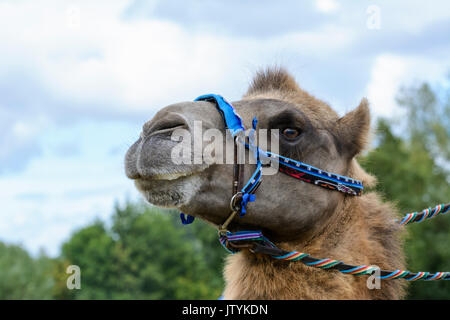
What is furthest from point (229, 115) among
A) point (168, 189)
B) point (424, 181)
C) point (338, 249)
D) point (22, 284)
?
point (22, 284)

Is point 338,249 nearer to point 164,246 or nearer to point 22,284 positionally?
point 22,284

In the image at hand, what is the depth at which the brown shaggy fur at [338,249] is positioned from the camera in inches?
189

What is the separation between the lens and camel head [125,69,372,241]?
4348 mm

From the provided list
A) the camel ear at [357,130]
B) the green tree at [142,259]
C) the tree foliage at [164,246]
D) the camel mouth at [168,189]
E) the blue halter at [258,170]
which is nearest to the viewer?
the camel mouth at [168,189]

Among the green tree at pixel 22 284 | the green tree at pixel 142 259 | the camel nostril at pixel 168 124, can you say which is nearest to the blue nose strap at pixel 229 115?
the camel nostril at pixel 168 124

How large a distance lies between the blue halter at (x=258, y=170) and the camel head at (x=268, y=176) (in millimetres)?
62

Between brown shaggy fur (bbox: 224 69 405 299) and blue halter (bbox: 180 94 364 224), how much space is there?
0.89 ft

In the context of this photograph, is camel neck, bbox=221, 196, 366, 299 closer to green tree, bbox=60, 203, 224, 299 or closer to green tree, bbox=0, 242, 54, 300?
green tree, bbox=0, 242, 54, 300

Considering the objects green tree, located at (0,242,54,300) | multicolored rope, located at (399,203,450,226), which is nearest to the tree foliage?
green tree, located at (0,242,54,300)

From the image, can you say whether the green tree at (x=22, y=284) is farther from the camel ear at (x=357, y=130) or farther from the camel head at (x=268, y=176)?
the camel ear at (x=357, y=130)

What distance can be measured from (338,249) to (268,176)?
3.33 feet

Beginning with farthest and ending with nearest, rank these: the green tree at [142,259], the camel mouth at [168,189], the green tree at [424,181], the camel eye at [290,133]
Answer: the green tree at [142,259] < the green tree at [424,181] < the camel eye at [290,133] < the camel mouth at [168,189]
